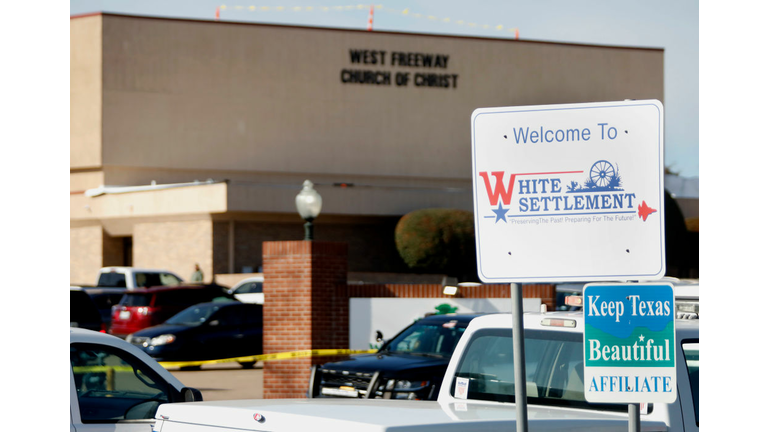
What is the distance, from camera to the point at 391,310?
51.0 feet

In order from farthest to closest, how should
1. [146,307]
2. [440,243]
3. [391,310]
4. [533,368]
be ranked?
[440,243]
[146,307]
[391,310]
[533,368]

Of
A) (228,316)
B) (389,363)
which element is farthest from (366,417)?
(228,316)

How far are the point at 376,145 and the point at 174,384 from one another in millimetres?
38303

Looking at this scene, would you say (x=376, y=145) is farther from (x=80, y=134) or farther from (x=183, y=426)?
(x=183, y=426)

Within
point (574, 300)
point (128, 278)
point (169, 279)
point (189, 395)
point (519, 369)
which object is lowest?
point (169, 279)

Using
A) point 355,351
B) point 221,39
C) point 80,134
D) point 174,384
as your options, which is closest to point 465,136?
point 221,39

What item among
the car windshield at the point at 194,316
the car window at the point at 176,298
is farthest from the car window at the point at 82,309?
the car window at the point at 176,298

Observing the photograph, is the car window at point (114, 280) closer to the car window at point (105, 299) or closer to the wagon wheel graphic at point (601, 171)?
the car window at point (105, 299)

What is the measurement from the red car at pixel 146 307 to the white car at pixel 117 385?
1546 cm

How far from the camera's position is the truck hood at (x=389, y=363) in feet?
35.0

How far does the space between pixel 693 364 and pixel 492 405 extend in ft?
4.45

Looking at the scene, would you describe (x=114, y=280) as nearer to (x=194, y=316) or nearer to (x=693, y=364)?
(x=194, y=316)

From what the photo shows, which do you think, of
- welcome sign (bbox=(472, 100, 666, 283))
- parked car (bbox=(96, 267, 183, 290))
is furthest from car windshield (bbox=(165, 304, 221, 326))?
welcome sign (bbox=(472, 100, 666, 283))

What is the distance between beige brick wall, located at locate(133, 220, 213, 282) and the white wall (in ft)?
78.6
